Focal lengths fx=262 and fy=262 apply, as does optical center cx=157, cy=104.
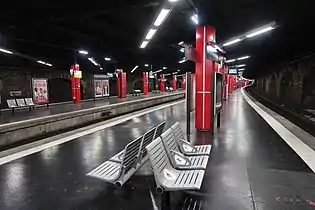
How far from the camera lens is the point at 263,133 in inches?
293

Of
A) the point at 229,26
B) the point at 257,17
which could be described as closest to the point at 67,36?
the point at 229,26

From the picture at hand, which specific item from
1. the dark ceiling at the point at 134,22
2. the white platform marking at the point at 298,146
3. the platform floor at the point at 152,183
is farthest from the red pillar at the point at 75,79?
the white platform marking at the point at 298,146

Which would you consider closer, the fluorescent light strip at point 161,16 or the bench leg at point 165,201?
the bench leg at point 165,201

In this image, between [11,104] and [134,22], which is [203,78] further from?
[11,104]

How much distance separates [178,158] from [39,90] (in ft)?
43.3

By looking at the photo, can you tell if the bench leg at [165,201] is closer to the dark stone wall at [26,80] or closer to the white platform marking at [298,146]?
the white platform marking at [298,146]

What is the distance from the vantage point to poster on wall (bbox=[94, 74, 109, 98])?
821 inches

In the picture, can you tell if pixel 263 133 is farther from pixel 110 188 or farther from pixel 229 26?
pixel 229 26

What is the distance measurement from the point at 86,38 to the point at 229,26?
806cm

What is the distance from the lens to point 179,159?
3744 mm

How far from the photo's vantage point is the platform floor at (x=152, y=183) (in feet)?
10.2

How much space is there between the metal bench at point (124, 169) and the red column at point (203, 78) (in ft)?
14.9

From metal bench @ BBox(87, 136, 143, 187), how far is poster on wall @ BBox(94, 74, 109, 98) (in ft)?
57.3

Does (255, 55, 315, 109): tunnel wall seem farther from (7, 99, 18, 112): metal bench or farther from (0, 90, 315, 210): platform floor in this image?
(7, 99, 18, 112): metal bench
